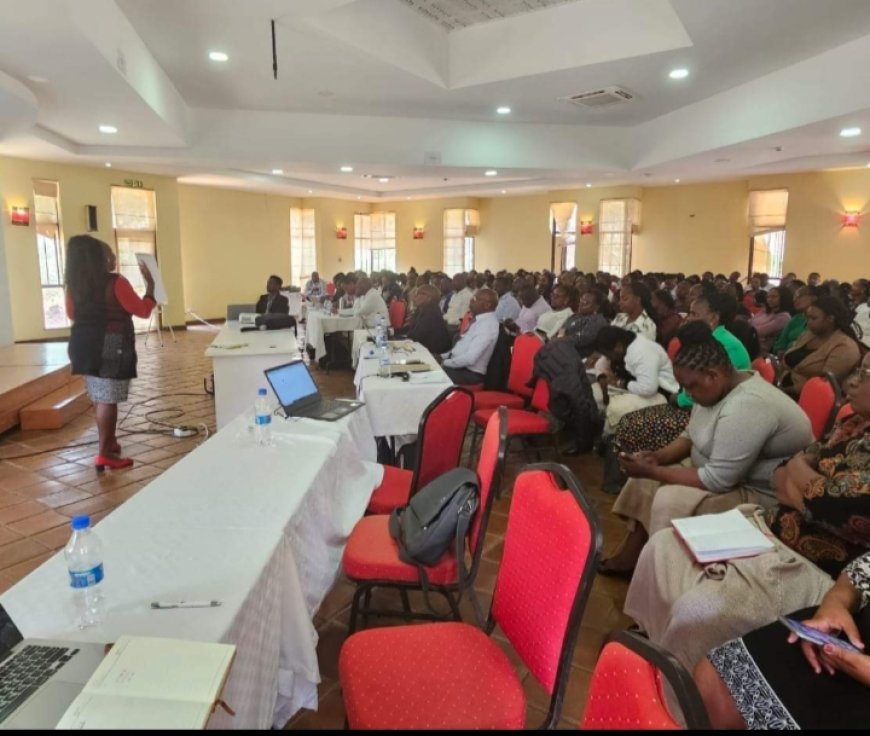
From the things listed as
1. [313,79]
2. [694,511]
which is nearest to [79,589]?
[694,511]

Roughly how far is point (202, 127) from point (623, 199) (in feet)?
29.9

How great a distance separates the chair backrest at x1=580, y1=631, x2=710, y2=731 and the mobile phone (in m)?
0.68

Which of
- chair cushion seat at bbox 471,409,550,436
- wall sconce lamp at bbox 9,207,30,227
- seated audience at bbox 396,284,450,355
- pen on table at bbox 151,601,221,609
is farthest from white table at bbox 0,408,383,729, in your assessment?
wall sconce lamp at bbox 9,207,30,227

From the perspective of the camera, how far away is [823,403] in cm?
279

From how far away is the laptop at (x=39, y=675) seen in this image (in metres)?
0.96

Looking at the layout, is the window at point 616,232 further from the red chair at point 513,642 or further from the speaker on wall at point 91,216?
the red chair at point 513,642

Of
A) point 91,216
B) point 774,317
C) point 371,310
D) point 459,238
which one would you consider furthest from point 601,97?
point 459,238

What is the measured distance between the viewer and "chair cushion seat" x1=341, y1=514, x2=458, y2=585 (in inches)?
77.3

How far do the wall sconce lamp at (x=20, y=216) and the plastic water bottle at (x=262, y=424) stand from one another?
29.3 feet

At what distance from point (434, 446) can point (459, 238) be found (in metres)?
14.8

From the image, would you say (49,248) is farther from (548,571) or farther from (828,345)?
(548,571)

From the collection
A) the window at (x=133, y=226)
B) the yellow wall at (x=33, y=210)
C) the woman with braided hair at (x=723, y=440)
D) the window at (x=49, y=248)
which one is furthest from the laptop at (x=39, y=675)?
the window at (x=133, y=226)

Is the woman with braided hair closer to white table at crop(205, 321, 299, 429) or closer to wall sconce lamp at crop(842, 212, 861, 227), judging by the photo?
white table at crop(205, 321, 299, 429)

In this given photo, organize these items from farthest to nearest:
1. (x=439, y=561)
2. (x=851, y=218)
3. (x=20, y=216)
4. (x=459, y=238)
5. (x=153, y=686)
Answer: (x=459, y=238) → (x=851, y=218) → (x=20, y=216) → (x=439, y=561) → (x=153, y=686)
